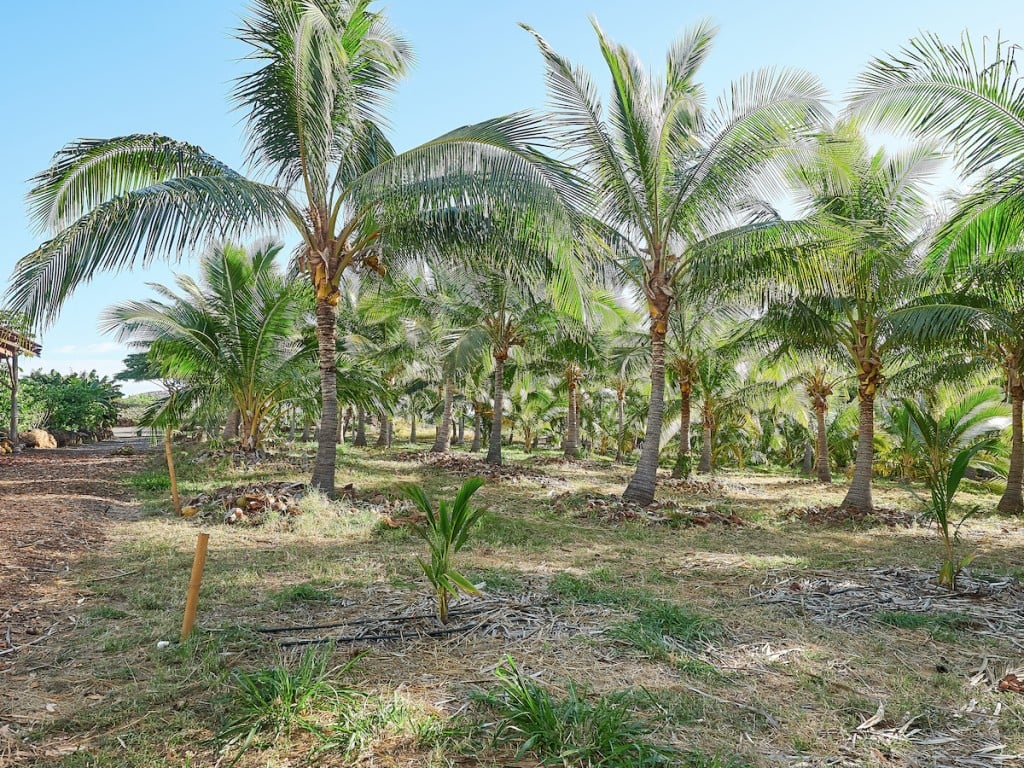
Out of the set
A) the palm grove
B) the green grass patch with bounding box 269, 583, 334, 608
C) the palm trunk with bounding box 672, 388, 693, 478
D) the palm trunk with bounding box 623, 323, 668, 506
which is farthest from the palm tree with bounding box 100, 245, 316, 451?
the palm trunk with bounding box 672, 388, 693, 478

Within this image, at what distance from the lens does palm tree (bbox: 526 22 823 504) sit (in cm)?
888

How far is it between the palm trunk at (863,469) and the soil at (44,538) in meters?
11.0

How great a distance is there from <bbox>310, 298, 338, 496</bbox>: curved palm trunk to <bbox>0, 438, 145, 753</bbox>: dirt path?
97.2 inches

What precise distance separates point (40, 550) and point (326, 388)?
3914mm

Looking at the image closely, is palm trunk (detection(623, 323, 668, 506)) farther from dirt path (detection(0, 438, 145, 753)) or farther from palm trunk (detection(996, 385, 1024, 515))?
dirt path (detection(0, 438, 145, 753))

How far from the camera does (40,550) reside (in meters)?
5.70

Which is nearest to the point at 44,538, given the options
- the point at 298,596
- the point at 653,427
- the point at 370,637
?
the point at 298,596

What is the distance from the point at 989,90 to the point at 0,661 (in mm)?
9651

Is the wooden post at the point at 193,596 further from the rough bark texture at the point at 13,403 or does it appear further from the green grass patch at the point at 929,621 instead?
the rough bark texture at the point at 13,403

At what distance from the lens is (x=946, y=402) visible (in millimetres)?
16531

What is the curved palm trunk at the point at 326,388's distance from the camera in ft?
29.1

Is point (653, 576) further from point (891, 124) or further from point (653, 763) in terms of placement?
point (891, 124)

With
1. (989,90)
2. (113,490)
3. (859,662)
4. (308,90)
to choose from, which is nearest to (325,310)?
(308,90)

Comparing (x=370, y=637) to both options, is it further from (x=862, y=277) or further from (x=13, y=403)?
(x=13, y=403)
